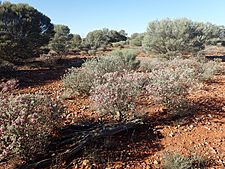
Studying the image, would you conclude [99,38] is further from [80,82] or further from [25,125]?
[25,125]

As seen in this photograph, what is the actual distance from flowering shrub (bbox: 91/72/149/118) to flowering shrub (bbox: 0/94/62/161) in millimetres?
1063

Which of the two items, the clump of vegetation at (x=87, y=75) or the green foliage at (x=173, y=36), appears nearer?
the clump of vegetation at (x=87, y=75)

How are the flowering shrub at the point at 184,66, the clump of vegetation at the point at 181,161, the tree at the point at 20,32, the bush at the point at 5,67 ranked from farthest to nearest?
the tree at the point at 20,32 → the bush at the point at 5,67 → the flowering shrub at the point at 184,66 → the clump of vegetation at the point at 181,161

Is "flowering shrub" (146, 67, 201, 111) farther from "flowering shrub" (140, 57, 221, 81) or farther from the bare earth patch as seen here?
"flowering shrub" (140, 57, 221, 81)

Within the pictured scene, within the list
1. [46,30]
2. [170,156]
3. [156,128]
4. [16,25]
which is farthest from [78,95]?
[46,30]

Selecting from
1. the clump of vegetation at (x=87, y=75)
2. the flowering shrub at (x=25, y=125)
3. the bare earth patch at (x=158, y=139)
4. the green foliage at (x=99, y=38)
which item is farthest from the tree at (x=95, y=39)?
the flowering shrub at (x=25, y=125)

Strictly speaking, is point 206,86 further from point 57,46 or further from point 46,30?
point 57,46

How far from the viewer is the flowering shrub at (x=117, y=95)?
22.1 ft

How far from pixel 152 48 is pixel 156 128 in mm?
11914

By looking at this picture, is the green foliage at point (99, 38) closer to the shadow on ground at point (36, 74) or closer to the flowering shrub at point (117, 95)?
the shadow on ground at point (36, 74)

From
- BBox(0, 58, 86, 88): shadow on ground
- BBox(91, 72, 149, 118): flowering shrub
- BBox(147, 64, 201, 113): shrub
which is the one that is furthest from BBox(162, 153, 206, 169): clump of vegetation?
BBox(0, 58, 86, 88): shadow on ground

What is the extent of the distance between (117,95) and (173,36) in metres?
11.8

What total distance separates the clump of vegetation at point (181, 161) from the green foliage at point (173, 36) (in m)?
12.2

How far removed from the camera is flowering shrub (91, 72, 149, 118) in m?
6.74
